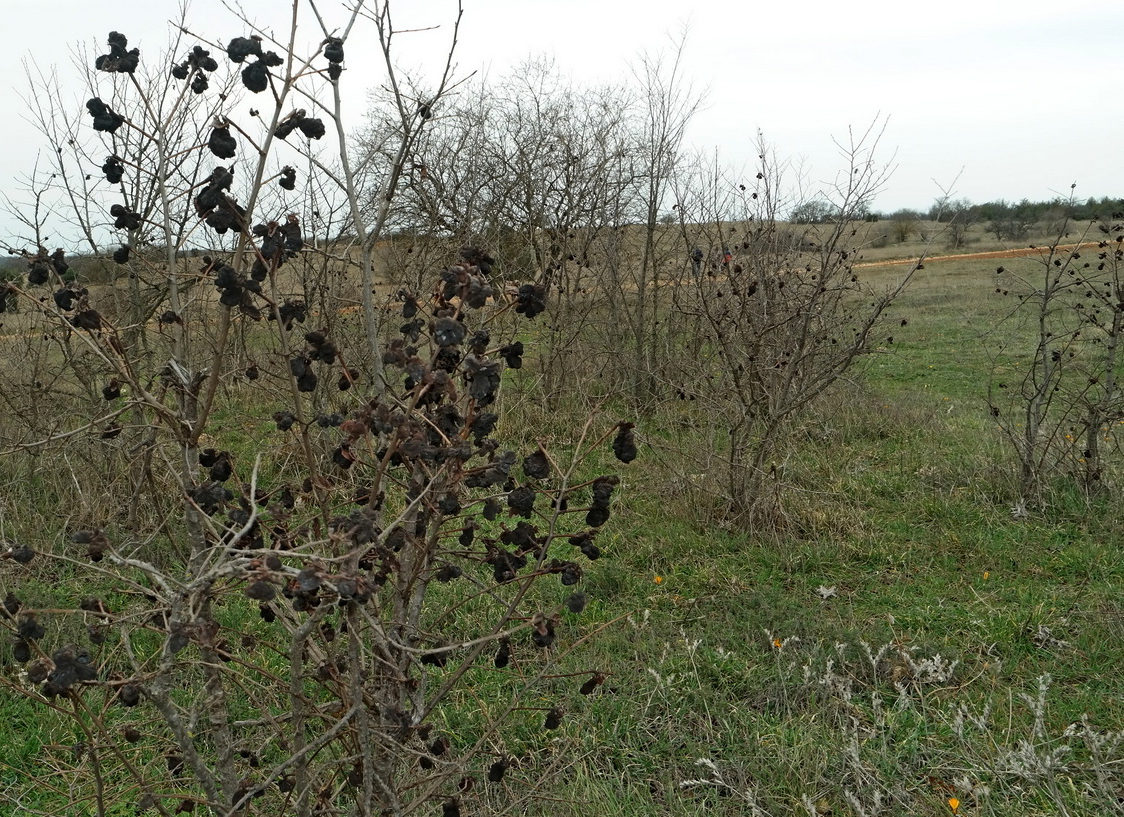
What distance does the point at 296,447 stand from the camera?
6.07m

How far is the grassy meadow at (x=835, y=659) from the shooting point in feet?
8.90

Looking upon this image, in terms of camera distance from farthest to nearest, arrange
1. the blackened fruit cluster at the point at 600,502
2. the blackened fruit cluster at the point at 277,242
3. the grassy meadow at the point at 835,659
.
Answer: the grassy meadow at the point at 835,659
the blackened fruit cluster at the point at 600,502
the blackened fruit cluster at the point at 277,242

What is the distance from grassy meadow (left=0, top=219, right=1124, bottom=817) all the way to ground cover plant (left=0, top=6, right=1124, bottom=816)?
20 mm

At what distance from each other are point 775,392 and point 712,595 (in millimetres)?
1524

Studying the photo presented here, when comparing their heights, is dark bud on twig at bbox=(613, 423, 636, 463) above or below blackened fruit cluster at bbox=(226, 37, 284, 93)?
below

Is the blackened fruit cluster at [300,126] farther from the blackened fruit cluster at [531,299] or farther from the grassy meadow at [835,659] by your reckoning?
the grassy meadow at [835,659]

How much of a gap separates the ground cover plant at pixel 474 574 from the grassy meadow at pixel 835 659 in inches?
0.8

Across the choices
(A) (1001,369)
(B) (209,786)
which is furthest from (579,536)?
(A) (1001,369)

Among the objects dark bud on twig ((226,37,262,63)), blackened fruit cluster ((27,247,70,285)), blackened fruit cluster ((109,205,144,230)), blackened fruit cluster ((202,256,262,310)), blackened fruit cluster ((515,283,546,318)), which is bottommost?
blackened fruit cluster ((515,283,546,318))

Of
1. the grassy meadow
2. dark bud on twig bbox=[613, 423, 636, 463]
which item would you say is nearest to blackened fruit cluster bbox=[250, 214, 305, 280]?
dark bud on twig bbox=[613, 423, 636, 463]

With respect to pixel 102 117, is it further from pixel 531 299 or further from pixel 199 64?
pixel 531 299

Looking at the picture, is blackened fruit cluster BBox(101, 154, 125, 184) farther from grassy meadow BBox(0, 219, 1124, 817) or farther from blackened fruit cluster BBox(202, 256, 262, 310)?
grassy meadow BBox(0, 219, 1124, 817)

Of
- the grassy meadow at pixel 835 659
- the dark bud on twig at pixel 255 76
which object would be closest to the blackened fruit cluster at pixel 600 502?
the grassy meadow at pixel 835 659

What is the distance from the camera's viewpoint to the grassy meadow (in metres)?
2.71
